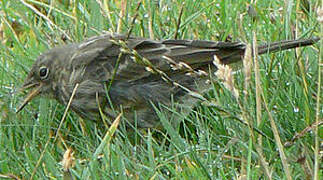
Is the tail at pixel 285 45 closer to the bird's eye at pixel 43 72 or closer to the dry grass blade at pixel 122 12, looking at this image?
the dry grass blade at pixel 122 12

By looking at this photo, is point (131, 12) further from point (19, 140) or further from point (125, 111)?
point (19, 140)

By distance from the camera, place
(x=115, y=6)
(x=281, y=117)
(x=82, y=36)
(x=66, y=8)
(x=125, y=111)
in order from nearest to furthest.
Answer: (x=281, y=117)
(x=125, y=111)
(x=82, y=36)
(x=115, y=6)
(x=66, y=8)

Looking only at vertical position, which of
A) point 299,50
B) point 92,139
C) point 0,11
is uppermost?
point 0,11

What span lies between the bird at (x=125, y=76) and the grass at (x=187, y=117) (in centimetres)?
11

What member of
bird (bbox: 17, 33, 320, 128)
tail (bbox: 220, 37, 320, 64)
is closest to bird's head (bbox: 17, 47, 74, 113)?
bird (bbox: 17, 33, 320, 128)

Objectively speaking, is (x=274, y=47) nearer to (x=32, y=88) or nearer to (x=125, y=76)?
(x=125, y=76)

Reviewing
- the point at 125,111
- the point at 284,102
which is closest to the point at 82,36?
the point at 125,111

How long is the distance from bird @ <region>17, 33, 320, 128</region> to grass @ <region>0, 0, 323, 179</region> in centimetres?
11

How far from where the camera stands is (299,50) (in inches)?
191

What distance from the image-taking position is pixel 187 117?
4520 mm

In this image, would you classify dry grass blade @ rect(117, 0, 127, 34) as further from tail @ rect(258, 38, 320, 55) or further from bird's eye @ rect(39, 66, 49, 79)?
tail @ rect(258, 38, 320, 55)

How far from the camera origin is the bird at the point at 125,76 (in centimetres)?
491

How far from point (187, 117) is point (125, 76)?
0.68 meters

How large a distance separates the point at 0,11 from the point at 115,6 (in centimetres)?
106
